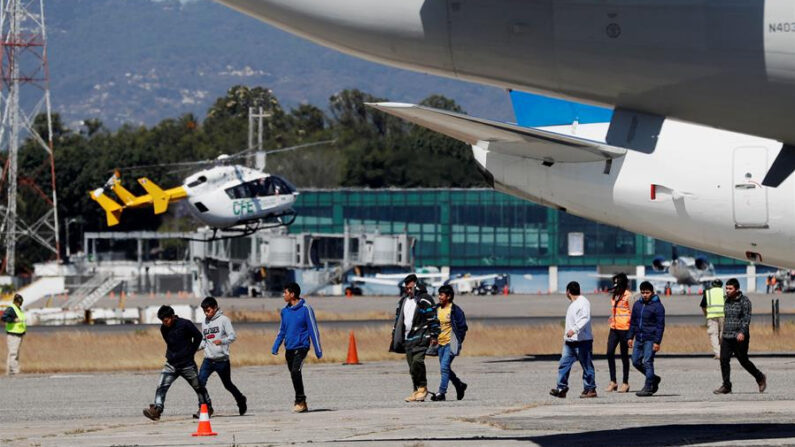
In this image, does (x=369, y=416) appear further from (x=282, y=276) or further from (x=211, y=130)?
(x=211, y=130)

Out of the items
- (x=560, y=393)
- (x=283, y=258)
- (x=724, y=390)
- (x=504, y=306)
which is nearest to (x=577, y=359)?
(x=560, y=393)

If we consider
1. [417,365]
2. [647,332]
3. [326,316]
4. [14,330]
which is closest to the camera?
[417,365]

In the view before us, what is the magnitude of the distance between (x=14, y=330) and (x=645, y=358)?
15097 mm

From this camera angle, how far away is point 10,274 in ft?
318

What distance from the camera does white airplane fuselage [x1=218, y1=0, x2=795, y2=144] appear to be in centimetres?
1166

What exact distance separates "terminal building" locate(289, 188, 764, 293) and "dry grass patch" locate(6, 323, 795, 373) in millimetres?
58127

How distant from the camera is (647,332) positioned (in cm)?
2244

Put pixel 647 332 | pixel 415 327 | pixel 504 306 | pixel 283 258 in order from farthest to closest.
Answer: pixel 283 258 → pixel 504 306 → pixel 647 332 → pixel 415 327

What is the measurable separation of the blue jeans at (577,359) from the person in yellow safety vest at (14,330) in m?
14.0

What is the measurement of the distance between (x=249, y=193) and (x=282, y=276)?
37294mm

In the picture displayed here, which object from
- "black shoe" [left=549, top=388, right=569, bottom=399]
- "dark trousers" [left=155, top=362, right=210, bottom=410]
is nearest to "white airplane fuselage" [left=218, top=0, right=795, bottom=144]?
"dark trousers" [left=155, top=362, right=210, bottom=410]

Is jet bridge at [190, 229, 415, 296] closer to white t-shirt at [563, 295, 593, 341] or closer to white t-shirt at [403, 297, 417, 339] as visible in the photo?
white t-shirt at [403, 297, 417, 339]

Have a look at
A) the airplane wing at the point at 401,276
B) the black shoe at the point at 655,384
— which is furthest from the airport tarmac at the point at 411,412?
the airplane wing at the point at 401,276

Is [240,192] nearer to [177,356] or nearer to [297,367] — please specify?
[297,367]
